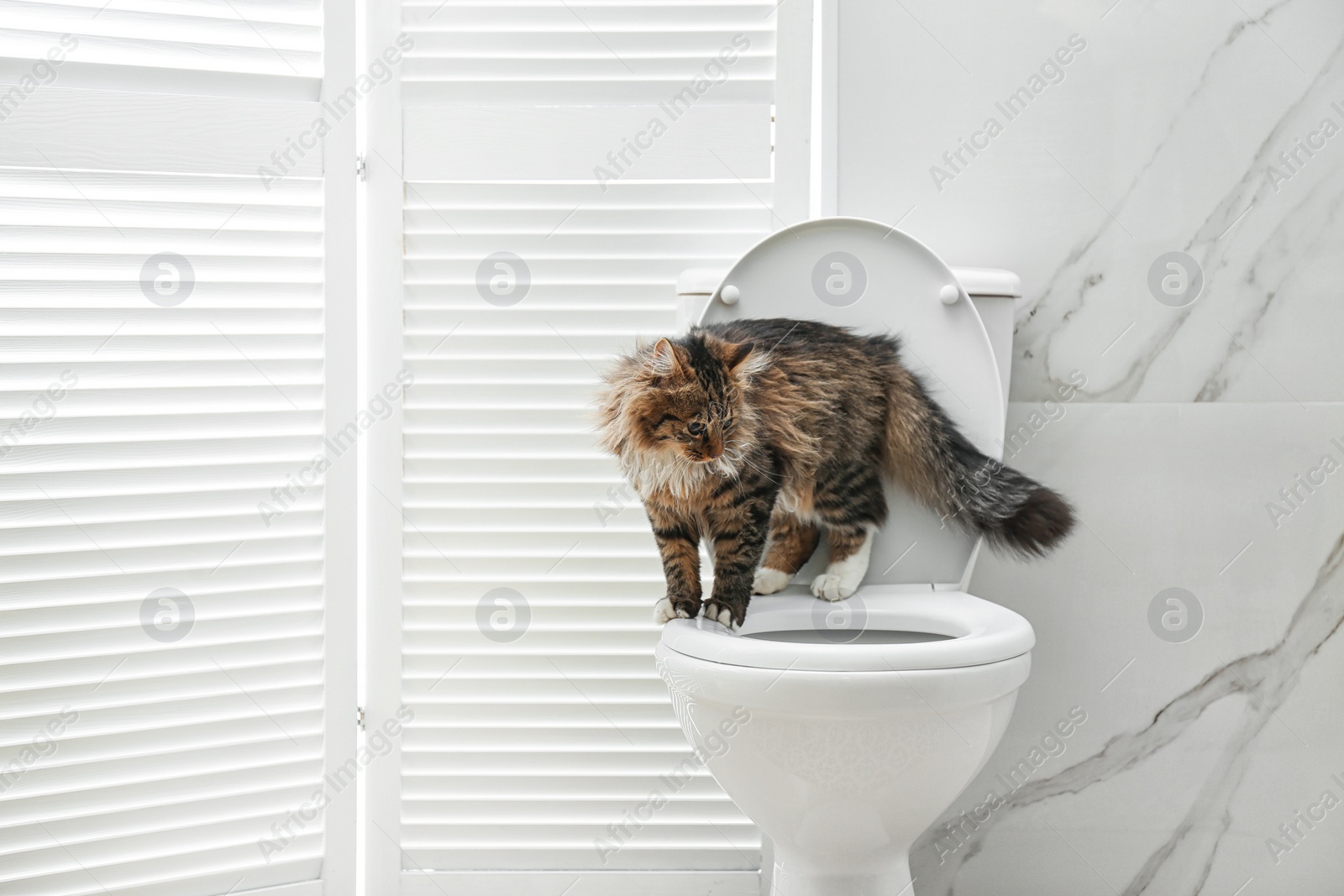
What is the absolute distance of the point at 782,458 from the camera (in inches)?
51.7

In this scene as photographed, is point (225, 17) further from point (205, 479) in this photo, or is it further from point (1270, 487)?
point (1270, 487)

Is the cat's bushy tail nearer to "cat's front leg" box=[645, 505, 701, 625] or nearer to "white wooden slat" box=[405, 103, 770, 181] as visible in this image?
"cat's front leg" box=[645, 505, 701, 625]

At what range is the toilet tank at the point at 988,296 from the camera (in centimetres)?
147

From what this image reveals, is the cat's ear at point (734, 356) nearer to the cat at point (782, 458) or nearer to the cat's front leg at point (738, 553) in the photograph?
the cat at point (782, 458)

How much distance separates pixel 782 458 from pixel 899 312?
35 cm

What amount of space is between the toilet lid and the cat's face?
0.27m

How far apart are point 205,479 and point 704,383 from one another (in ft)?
2.97

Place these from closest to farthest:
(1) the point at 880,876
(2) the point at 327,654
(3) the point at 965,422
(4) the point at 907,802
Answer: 1. (4) the point at 907,802
2. (1) the point at 880,876
3. (3) the point at 965,422
4. (2) the point at 327,654

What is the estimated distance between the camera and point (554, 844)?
1.61 meters

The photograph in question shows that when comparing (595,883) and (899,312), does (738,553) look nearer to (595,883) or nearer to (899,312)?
(899,312)

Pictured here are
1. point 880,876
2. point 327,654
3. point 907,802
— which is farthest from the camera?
point 327,654

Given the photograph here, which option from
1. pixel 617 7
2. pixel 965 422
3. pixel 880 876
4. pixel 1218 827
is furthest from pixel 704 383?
pixel 1218 827

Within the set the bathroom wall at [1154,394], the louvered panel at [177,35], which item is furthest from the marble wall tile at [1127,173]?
the louvered panel at [177,35]

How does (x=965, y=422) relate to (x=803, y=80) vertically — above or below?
below
